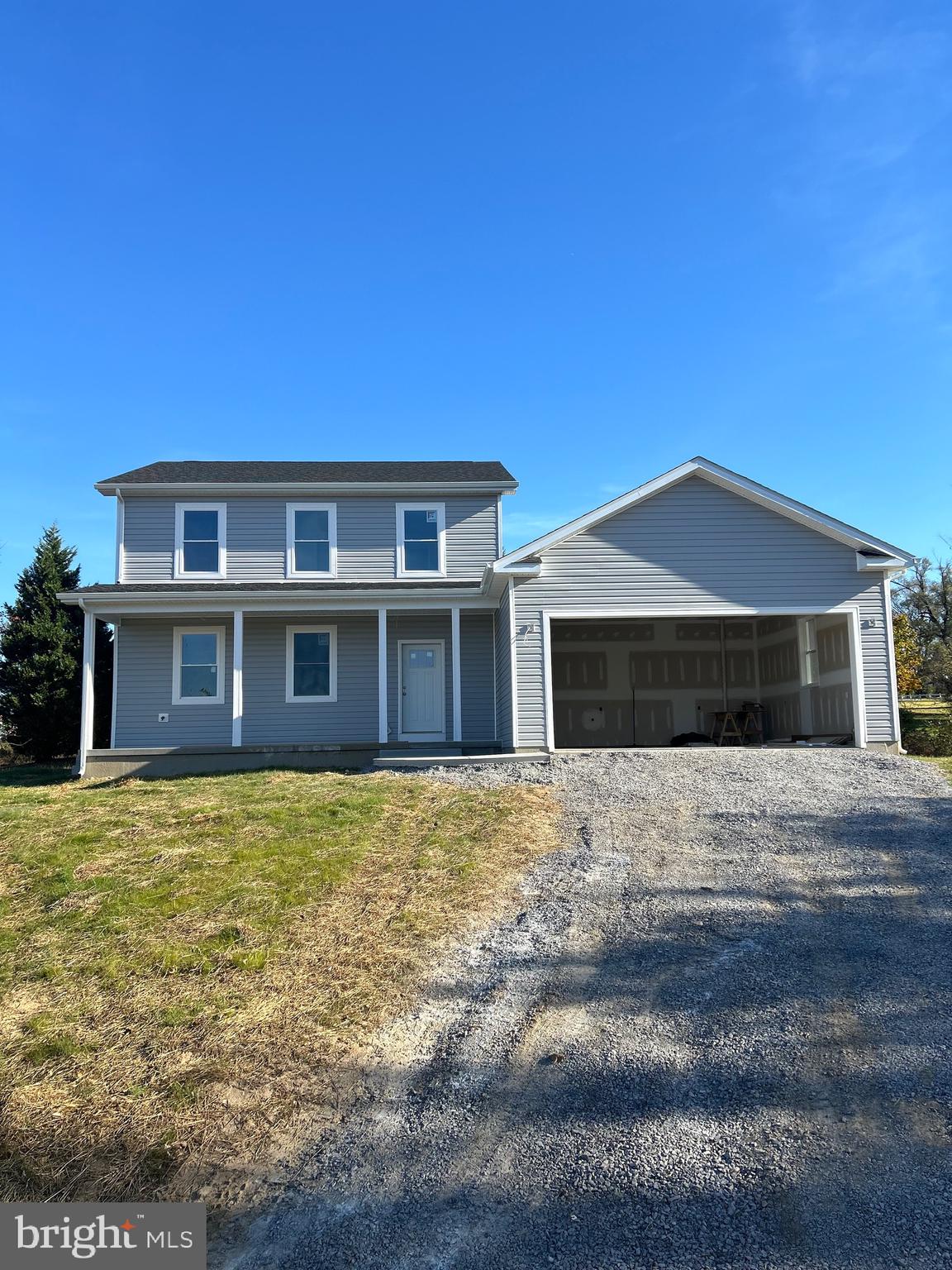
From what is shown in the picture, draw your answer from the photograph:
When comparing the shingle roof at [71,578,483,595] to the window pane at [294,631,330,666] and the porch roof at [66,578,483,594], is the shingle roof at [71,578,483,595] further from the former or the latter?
the window pane at [294,631,330,666]

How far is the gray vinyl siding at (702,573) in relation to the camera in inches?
565

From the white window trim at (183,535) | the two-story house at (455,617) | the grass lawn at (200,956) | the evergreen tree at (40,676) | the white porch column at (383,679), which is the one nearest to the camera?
the grass lawn at (200,956)

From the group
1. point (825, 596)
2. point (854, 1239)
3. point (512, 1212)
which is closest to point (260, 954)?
point (512, 1212)

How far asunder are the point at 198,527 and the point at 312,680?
158 inches

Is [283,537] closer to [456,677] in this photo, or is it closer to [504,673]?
[456,677]

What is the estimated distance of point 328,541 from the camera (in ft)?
60.1

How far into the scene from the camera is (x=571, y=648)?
19.9 metres

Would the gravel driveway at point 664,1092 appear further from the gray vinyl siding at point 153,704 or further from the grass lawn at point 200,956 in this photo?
the gray vinyl siding at point 153,704

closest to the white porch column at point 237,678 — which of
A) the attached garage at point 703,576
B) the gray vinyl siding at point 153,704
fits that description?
the gray vinyl siding at point 153,704

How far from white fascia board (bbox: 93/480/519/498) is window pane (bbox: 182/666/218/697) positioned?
3623 millimetres

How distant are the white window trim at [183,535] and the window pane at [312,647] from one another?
6.93 feet

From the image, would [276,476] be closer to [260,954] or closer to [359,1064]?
[260,954]

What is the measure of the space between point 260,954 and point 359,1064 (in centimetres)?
146

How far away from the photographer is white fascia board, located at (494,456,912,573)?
14.3 metres
